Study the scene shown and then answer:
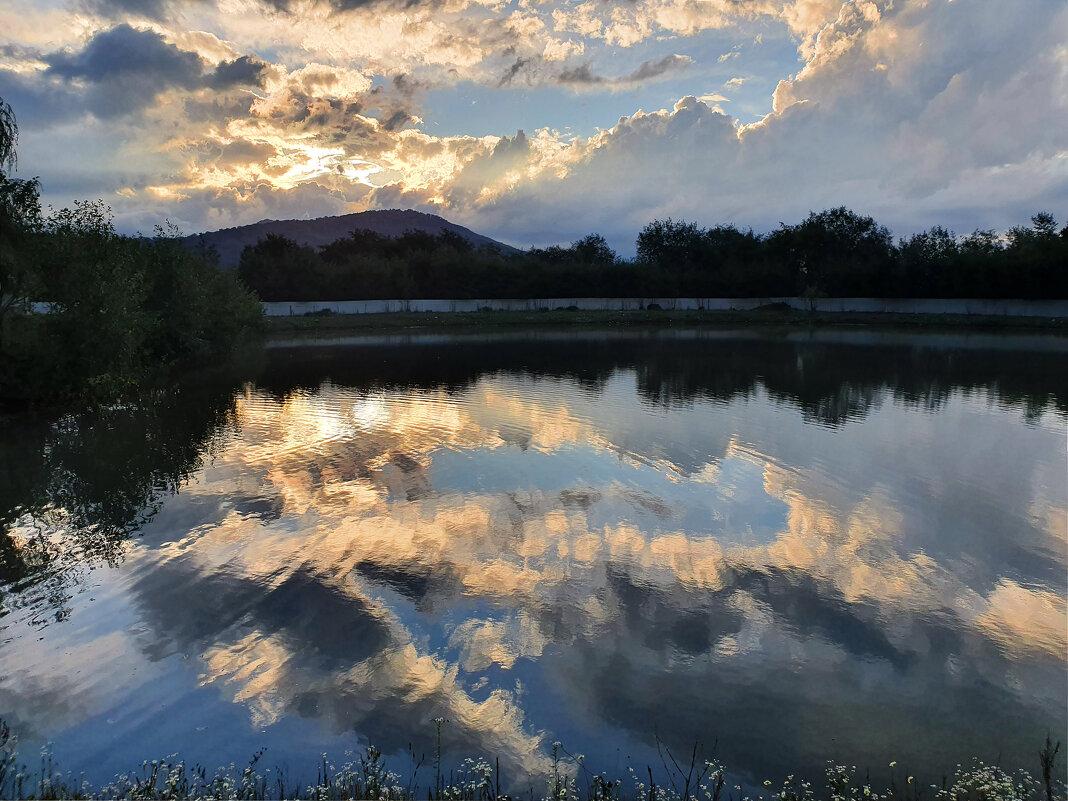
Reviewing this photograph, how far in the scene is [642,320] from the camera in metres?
72.6

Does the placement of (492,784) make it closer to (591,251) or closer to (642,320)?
(642,320)

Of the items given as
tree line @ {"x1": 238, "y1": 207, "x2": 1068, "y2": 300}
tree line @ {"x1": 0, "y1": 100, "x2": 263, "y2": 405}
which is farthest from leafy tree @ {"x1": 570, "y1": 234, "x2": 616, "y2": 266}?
tree line @ {"x1": 0, "y1": 100, "x2": 263, "y2": 405}

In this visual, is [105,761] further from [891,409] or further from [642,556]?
[891,409]

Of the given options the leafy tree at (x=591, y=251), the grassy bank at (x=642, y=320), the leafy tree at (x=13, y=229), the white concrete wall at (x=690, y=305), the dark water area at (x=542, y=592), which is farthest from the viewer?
the leafy tree at (x=591, y=251)

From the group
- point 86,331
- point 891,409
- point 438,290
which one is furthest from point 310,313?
point 891,409

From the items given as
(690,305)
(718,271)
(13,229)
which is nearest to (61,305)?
(13,229)

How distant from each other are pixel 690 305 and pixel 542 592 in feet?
250

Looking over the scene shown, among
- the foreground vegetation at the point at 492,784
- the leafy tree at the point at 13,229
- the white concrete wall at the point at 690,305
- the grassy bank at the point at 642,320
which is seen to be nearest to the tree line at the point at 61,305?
the leafy tree at the point at 13,229

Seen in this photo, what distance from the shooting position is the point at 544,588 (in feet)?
Result: 29.1

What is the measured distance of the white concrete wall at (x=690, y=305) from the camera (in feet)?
221

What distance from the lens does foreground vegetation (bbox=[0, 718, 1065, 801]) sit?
17.3 feet

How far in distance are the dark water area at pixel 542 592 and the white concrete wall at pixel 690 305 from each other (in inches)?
2259

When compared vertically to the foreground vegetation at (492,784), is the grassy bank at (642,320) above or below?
above

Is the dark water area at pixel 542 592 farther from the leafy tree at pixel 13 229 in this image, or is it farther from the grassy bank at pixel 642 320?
the grassy bank at pixel 642 320
